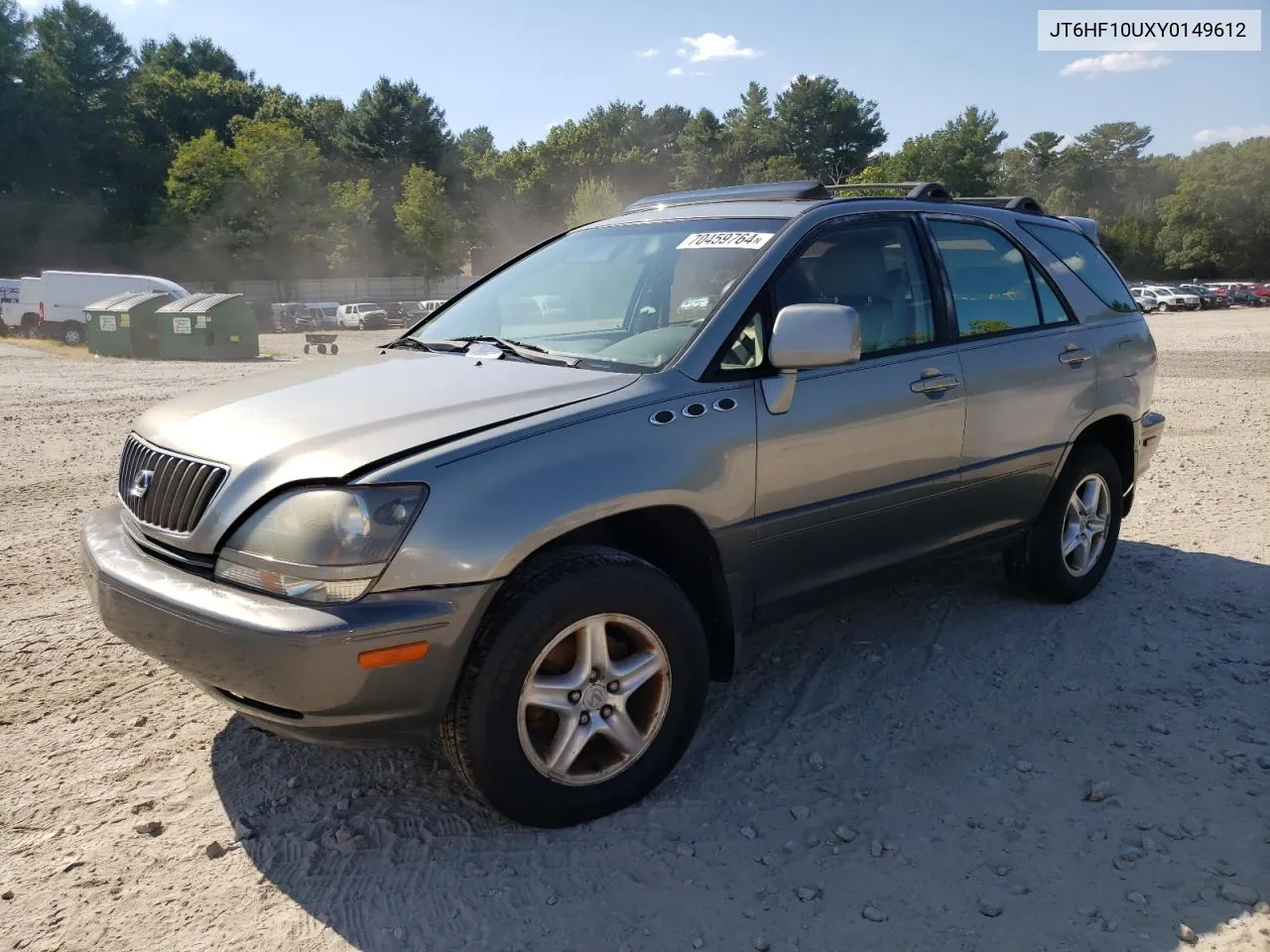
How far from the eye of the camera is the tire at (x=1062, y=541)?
462cm

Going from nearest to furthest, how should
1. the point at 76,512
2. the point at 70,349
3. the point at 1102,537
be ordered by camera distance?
the point at 1102,537
the point at 76,512
the point at 70,349

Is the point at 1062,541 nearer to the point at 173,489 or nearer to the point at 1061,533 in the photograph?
the point at 1061,533

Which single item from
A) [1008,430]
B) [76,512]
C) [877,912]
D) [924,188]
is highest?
[924,188]

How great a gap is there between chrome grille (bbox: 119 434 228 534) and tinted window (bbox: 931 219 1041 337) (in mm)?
2912

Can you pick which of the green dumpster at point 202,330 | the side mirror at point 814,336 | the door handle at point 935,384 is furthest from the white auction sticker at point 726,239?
the green dumpster at point 202,330

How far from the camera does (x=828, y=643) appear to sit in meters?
4.36

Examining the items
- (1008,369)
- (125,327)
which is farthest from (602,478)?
(125,327)

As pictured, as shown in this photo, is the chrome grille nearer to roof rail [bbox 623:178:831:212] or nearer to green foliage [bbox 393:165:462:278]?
roof rail [bbox 623:178:831:212]

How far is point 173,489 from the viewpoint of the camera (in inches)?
115

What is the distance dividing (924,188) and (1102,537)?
1.96 m

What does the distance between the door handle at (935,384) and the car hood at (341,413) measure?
1.24m

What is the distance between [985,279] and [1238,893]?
261cm

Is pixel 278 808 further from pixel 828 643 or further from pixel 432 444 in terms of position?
pixel 828 643

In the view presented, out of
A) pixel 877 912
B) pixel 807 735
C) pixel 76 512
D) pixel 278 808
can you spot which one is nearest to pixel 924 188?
pixel 807 735
